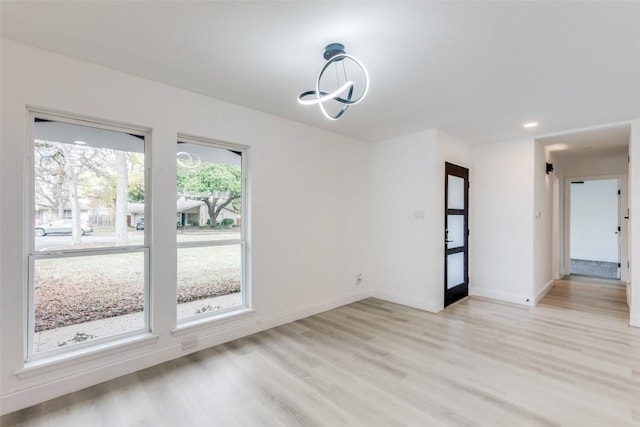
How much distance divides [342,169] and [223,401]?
3350 mm

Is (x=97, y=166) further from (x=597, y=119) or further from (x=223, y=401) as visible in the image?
(x=597, y=119)

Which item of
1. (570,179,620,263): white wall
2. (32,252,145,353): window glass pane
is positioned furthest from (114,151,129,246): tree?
(570,179,620,263): white wall

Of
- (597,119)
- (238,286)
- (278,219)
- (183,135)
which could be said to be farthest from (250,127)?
(597,119)

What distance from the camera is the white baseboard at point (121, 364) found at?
2139 millimetres

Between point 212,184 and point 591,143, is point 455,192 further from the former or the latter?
point 212,184

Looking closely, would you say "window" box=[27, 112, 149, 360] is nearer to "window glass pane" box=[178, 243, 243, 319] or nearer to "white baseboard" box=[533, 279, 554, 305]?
"window glass pane" box=[178, 243, 243, 319]

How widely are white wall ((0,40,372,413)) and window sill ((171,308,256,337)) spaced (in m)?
0.05

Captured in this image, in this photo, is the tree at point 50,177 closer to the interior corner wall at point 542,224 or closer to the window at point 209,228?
the window at point 209,228

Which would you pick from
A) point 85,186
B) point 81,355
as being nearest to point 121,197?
point 85,186

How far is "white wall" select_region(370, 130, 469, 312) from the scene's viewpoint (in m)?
4.23

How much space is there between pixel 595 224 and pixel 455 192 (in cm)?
712

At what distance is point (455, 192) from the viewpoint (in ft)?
15.4

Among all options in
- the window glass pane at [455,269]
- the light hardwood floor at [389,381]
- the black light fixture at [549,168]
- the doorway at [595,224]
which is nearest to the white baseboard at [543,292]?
the light hardwood floor at [389,381]

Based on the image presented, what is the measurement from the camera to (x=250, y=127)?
3.45 m
